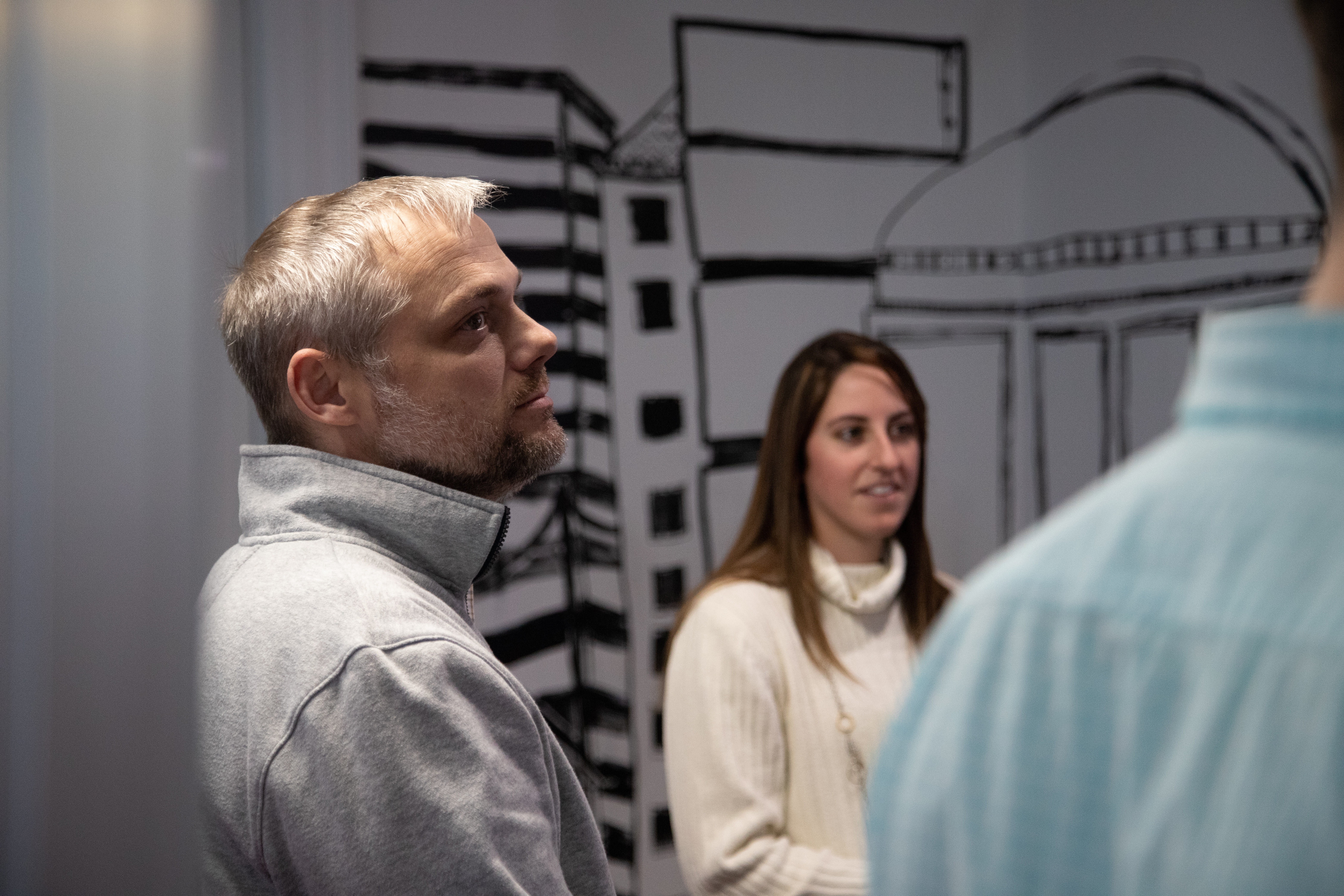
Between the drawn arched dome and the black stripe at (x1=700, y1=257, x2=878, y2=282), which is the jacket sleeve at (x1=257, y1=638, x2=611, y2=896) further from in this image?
the drawn arched dome

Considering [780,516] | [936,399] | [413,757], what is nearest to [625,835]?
[780,516]

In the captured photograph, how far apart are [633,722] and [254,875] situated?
4.57ft

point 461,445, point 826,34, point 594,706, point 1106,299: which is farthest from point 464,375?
point 1106,299

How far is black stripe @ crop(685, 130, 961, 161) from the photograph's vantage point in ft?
7.98

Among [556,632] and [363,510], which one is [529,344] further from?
[556,632]

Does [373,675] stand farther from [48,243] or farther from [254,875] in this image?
[48,243]

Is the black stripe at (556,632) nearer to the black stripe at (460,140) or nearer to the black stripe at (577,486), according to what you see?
the black stripe at (577,486)

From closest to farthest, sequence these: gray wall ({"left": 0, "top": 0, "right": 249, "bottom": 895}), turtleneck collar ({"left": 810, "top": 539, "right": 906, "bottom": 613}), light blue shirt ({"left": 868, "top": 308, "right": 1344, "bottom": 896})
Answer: light blue shirt ({"left": 868, "top": 308, "right": 1344, "bottom": 896}) → gray wall ({"left": 0, "top": 0, "right": 249, "bottom": 895}) → turtleneck collar ({"left": 810, "top": 539, "right": 906, "bottom": 613})

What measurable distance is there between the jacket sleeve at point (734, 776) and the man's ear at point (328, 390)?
94 centimetres

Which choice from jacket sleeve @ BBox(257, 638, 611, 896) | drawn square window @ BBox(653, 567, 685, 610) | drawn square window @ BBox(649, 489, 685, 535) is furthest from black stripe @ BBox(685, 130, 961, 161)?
jacket sleeve @ BBox(257, 638, 611, 896)

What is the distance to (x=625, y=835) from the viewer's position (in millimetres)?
2270

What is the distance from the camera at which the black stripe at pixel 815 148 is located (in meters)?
2.43

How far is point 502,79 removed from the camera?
2170 mm

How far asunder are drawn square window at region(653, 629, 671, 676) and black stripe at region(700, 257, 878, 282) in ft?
2.50
